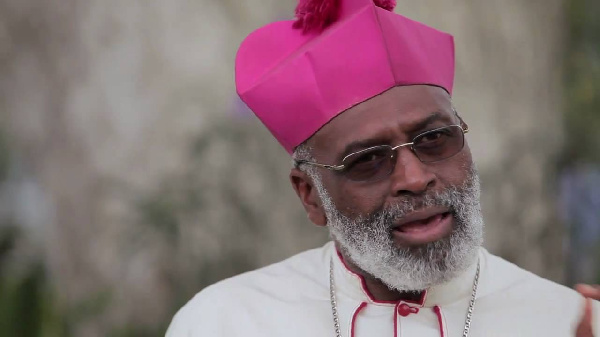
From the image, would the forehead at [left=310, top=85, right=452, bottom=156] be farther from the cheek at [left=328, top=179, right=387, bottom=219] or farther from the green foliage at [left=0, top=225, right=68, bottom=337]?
the green foliage at [left=0, top=225, right=68, bottom=337]

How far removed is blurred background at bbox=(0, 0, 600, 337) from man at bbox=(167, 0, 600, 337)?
2.51 feet

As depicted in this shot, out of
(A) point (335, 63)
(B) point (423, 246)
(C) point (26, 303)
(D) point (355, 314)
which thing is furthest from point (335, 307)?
(C) point (26, 303)

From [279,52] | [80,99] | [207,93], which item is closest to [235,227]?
[207,93]

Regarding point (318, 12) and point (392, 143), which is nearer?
point (392, 143)

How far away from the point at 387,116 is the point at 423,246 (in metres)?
0.41

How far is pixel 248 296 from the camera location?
88.4 inches

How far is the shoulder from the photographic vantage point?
2188 mm

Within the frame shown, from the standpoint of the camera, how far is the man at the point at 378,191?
1.84 m

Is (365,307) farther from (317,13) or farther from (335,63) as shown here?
(317,13)

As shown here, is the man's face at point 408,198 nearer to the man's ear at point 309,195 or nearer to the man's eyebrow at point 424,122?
the man's eyebrow at point 424,122

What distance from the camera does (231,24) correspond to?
9.72ft

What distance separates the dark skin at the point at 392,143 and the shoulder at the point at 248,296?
16.8 inches

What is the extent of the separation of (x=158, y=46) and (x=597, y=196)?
7.91 ft

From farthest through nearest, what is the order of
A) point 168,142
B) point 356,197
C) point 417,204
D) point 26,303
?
point 168,142 → point 26,303 → point 356,197 → point 417,204
